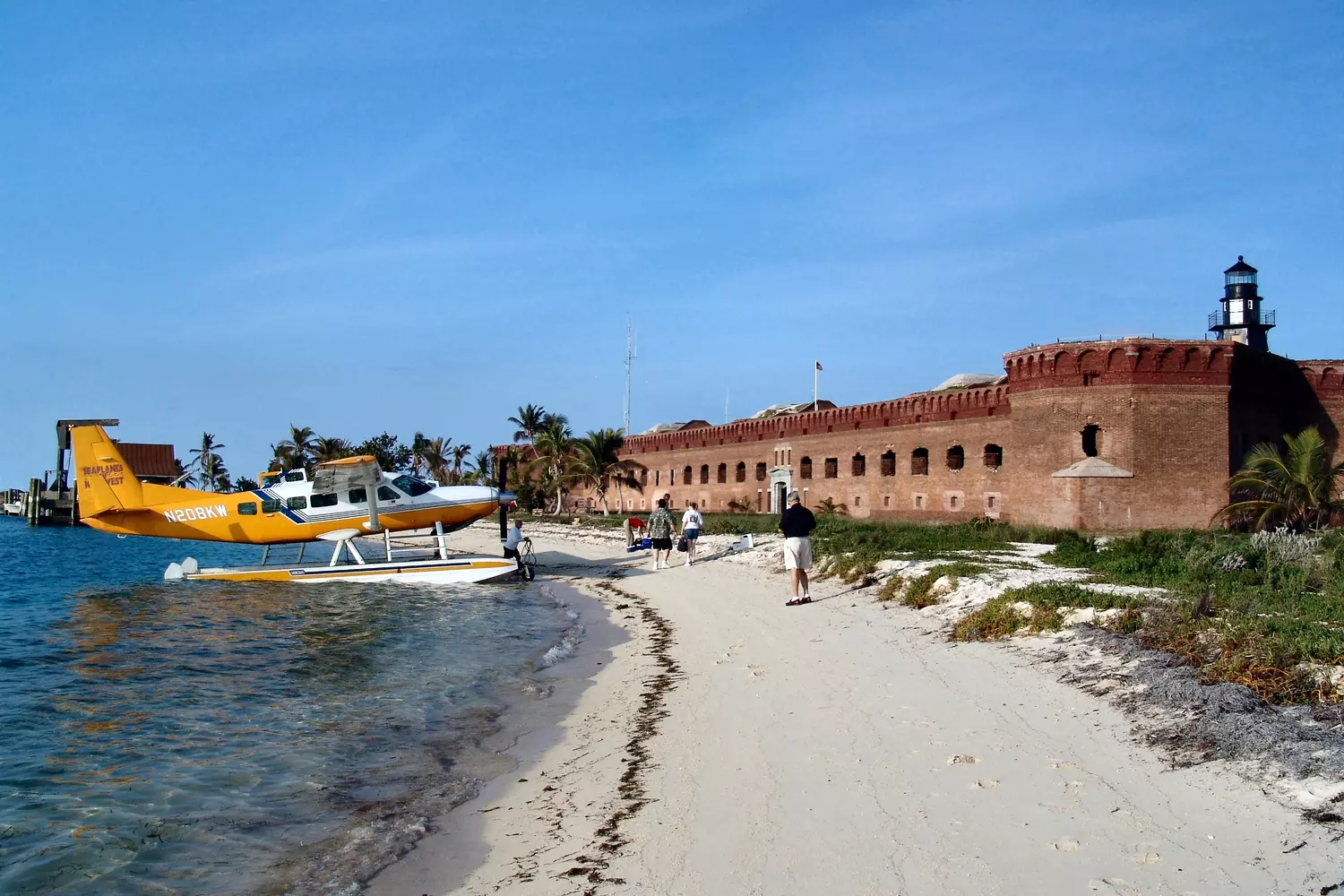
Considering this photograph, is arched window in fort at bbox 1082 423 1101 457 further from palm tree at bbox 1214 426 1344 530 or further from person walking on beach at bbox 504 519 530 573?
person walking on beach at bbox 504 519 530 573

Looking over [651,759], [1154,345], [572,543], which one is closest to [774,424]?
[572,543]

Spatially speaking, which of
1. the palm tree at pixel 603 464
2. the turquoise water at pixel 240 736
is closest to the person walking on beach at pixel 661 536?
the turquoise water at pixel 240 736

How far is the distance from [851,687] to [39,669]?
9.42m

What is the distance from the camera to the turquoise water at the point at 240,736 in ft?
15.9

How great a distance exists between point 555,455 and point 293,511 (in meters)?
32.1

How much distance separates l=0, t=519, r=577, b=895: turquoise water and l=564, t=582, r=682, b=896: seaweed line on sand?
1160mm

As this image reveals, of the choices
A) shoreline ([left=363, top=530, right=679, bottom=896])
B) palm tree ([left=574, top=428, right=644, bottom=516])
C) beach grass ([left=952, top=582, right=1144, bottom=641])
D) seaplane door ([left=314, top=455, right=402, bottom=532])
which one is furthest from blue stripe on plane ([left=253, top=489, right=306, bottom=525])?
palm tree ([left=574, top=428, right=644, bottom=516])

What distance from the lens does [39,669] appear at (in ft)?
33.8

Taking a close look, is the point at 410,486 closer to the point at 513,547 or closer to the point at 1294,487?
the point at 513,547

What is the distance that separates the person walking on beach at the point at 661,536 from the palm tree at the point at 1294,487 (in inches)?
481

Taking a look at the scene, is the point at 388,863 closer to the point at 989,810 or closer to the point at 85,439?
the point at 989,810

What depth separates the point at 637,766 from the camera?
5.88 metres

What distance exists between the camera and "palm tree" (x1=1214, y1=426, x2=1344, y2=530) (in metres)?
19.5

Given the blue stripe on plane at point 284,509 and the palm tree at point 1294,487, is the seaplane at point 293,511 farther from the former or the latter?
the palm tree at point 1294,487
